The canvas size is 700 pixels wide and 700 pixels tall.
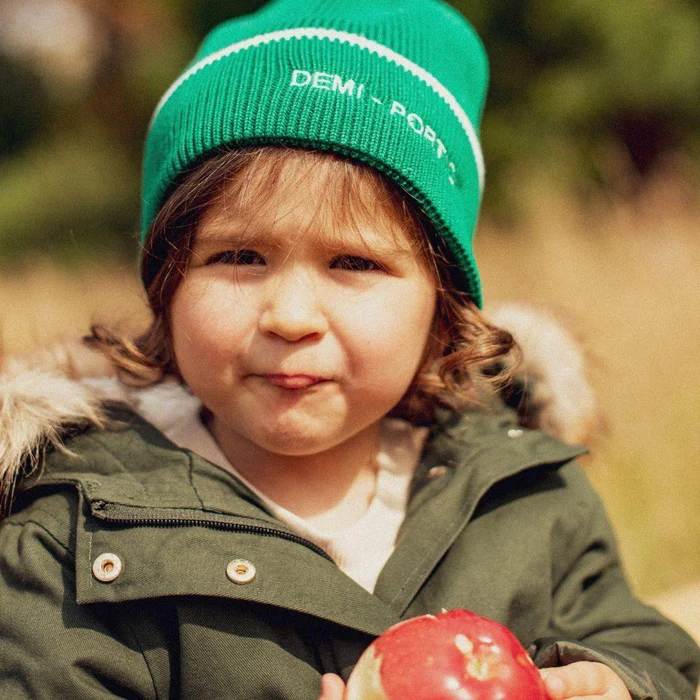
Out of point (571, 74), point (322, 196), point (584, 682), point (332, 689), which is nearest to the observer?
point (332, 689)

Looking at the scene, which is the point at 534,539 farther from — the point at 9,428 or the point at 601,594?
the point at 9,428

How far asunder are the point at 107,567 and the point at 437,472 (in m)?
0.76

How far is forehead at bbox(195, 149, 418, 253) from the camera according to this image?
1607 millimetres

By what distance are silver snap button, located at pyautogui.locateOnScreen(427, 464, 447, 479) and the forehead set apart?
534 millimetres

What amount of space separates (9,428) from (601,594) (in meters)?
1.30

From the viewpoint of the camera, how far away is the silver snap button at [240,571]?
1.54 m

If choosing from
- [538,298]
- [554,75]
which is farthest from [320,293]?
[554,75]

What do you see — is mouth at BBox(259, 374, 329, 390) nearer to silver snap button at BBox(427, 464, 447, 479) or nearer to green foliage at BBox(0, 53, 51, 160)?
silver snap button at BBox(427, 464, 447, 479)

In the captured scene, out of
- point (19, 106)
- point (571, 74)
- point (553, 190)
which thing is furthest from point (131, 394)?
point (19, 106)

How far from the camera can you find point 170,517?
5.22 ft

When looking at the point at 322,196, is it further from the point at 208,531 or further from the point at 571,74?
the point at 571,74

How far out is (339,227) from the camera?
1624 millimetres

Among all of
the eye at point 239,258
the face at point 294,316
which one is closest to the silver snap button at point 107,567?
the face at point 294,316

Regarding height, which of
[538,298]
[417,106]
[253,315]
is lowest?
[538,298]
